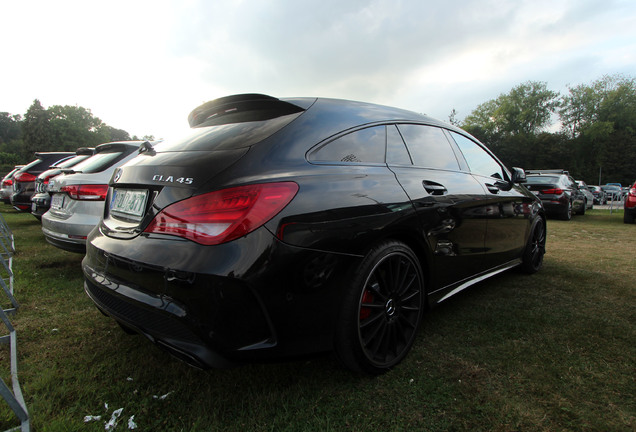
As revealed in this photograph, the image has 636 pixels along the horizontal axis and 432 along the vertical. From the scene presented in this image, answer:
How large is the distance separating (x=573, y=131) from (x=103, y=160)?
77.2m

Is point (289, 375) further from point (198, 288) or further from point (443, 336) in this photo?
point (443, 336)

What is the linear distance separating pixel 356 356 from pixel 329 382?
236 millimetres

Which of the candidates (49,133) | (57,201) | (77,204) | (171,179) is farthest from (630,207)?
(49,133)

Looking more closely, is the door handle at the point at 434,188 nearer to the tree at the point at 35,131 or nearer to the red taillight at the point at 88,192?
the red taillight at the point at 88,192

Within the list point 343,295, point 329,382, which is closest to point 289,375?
point 329,382

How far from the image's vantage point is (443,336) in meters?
2.36

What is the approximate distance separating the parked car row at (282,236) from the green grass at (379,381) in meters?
0.25

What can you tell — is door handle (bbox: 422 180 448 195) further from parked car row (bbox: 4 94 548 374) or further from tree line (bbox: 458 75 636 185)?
tree line (bbox: 458 75 636 185)

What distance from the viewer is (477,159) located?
321 centimetres

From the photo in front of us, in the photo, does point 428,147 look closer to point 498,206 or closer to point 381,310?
point 498,206

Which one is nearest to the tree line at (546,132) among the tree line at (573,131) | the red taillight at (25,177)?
the tree line at (573,131)

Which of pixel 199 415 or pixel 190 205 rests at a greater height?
pixel 190 205

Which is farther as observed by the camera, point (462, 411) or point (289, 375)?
point (289, 375)

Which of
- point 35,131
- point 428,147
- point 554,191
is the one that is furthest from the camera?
point 35,131
